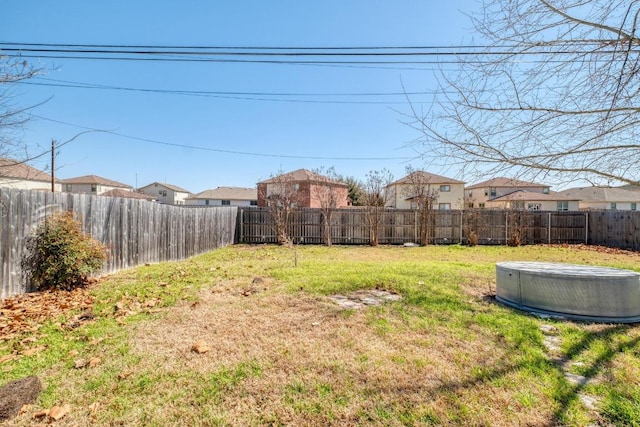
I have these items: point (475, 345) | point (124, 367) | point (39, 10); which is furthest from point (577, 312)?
point (39, 10)

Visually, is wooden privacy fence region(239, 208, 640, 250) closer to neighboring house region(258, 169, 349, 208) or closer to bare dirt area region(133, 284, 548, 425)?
neighboring house region(258, 169, 349, 208)

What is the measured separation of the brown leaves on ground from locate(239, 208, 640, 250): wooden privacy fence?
32.2 ft

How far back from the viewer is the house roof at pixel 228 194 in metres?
43.7

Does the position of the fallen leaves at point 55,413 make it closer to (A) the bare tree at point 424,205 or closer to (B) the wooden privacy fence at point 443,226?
(B) the wooden privacy fence at point 443,226

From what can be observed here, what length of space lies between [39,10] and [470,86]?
7.68 meters

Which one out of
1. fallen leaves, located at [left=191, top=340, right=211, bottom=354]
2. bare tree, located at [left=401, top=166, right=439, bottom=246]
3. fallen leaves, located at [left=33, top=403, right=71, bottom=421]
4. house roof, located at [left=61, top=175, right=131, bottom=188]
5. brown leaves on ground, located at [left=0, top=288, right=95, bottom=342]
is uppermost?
house roof, located at [left=61, top=175, right=131, bottom=188]

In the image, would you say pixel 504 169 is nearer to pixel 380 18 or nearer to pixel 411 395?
pixel 411 395

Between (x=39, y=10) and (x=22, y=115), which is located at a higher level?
(x=39, y=10)

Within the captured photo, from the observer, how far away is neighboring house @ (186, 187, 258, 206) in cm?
4359

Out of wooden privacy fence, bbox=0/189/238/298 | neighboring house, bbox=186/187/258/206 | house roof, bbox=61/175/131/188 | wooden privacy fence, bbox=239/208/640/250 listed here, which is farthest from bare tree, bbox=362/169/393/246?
house roof, bbox=61/175/131/188

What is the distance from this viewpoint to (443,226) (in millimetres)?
14844

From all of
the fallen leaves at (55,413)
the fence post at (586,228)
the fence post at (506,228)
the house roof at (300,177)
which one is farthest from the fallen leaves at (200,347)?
the fence post at (586,228)

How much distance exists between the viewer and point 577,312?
379 centimetres

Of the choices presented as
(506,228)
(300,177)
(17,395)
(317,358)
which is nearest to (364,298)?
(317,358)
